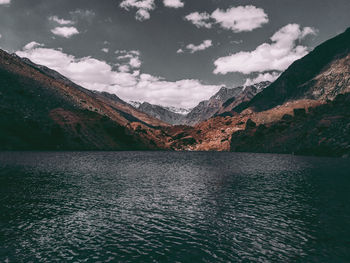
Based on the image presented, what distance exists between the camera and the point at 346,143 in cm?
19788

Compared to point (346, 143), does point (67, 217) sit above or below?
below

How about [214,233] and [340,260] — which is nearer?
[340,260]

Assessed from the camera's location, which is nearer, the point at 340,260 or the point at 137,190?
the point at 340,260

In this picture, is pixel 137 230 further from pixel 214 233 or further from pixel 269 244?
pixel 269 244

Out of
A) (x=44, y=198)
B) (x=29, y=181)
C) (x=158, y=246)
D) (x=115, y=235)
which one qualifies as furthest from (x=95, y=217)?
(x=29, y=181)

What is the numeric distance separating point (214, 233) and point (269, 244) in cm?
812

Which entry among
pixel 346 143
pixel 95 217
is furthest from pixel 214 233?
pixel 346 143

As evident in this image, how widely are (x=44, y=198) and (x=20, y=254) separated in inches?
1203

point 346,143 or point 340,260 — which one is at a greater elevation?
point 346,143

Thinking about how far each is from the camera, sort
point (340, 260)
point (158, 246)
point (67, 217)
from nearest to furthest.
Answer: point (340, 260), point (158, 246), point (67, 217)

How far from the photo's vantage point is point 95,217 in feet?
145

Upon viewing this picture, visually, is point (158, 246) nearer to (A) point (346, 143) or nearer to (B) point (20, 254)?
(B) point (20, 254)

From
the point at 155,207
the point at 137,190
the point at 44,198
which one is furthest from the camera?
the point at 137,190

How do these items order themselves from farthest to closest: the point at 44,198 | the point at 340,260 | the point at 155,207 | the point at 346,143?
the point at 346,143
the point at 44,198
the point at 155,207
the point at 340,260
